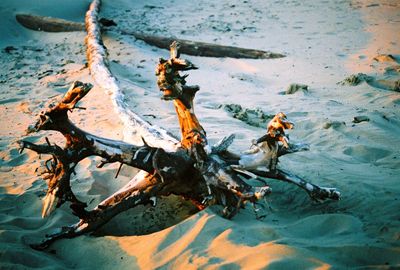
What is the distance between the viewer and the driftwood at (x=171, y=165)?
2248 mm

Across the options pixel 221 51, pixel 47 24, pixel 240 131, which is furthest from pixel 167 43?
pixel 240 131

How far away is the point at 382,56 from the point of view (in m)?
6.78

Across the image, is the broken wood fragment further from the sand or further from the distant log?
the distant log

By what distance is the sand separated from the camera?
2.11 meters

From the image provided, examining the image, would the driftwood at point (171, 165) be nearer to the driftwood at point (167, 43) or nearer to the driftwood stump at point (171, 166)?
the driftwood stump at point (171, 166)

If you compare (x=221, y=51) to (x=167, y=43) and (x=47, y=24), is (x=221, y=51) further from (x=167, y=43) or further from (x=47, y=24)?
(x=47, y=24)

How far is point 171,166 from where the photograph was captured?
2.48 m

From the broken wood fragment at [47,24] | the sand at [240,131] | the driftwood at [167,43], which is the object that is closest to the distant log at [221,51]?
the driftwood at [167,43]

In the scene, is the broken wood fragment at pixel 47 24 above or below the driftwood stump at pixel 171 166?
above

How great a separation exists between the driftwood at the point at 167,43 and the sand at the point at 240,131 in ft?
0.62

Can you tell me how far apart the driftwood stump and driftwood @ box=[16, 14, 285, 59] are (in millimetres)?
5032

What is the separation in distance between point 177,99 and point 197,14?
9.38m

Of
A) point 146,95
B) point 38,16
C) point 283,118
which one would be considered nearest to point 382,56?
point 146,95

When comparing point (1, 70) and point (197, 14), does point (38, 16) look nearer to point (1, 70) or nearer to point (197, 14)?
point (1, 70)
